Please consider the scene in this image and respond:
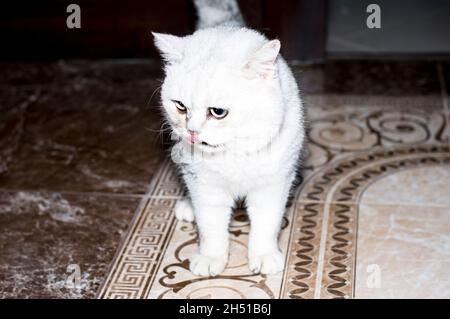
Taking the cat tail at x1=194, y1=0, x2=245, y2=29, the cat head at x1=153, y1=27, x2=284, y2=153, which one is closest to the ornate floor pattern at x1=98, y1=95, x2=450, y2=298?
the cat head at x1=153, y1=27, x2=284, y2=153

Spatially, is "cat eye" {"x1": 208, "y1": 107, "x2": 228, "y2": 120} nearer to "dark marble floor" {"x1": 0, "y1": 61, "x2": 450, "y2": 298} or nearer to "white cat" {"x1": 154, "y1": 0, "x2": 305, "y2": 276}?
"white cat" {"x1": 154, "y1": 0, "x2": 305, "y2": 276}

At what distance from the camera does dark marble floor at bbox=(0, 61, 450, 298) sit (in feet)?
6.16

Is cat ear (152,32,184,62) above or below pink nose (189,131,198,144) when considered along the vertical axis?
above

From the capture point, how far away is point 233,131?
5.01 ft

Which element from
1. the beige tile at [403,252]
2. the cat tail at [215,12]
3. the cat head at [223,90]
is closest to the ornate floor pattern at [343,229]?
the beige tile at [403,252]

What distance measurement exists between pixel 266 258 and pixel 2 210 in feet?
2.61

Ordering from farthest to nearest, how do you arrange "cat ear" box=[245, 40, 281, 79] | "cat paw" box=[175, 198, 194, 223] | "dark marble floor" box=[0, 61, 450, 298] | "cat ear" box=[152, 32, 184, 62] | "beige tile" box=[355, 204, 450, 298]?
"cat paw" box=[175, 198, 194, 223]
"dark marble floor" box=[0, 61, 450, 298]
"beige tile" box=[355, 204, 450, 298]
"cat ear" box=[152, 32, 184, 62]
"cat ear" box=[245, 40, 281, 79]

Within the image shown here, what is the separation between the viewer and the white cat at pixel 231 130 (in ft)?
4.92

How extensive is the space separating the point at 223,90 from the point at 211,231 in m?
0.42

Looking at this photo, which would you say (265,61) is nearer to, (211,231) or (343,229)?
(211,231)

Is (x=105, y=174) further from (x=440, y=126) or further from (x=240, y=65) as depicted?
(x=440, y=126)

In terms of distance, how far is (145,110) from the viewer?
2.66 meters

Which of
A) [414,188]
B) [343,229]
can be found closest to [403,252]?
[343,229]

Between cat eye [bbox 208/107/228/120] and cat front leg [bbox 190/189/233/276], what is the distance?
0.25 meters
